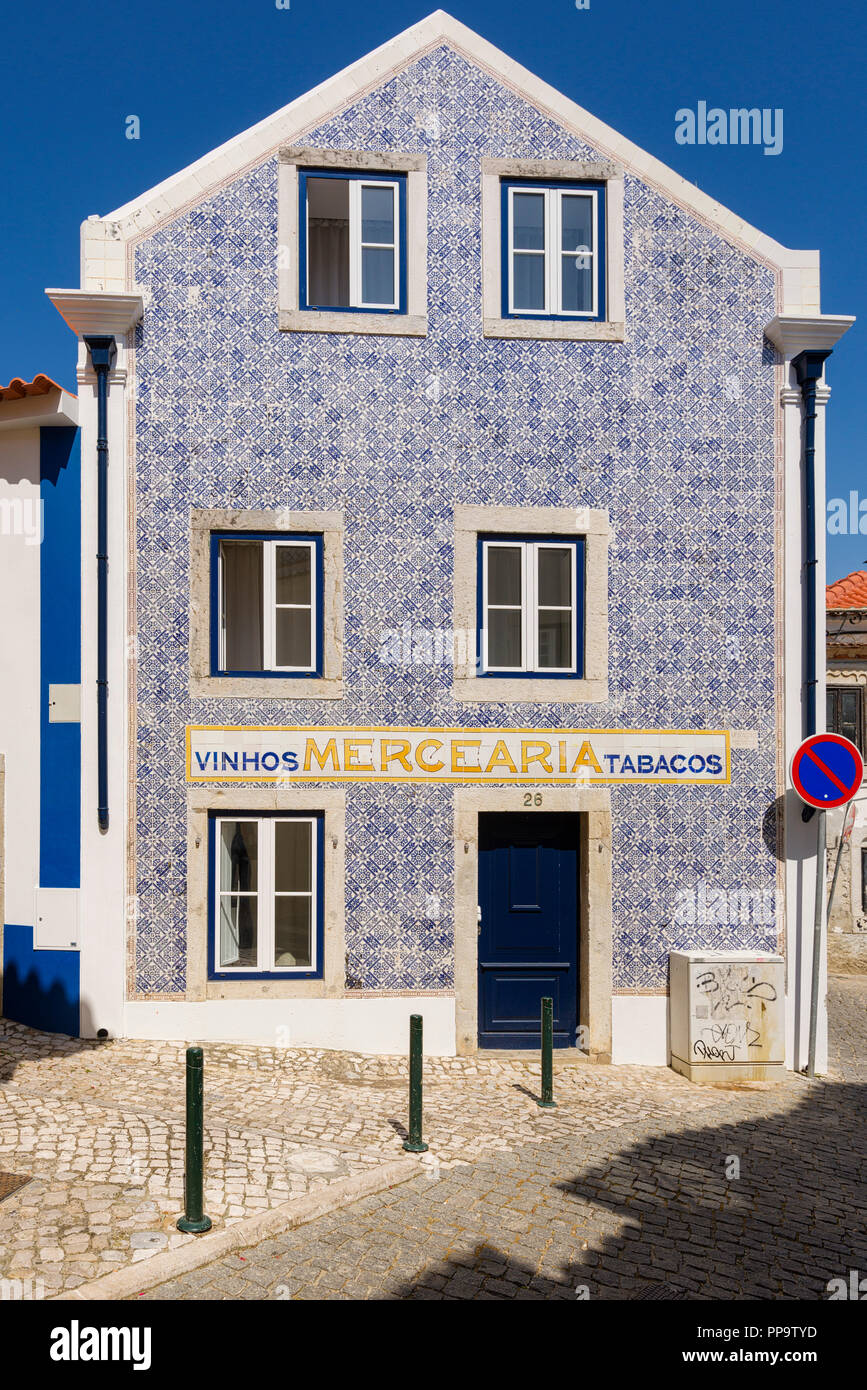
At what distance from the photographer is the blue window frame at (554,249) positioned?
28.6 feet

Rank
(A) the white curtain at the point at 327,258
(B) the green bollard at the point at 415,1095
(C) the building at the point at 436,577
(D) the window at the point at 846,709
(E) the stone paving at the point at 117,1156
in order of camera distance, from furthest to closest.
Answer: (D) the window at the point at 846,709, (A) the white curtain at the point at 327,258, (C) the building at the point at 436,577, (B) the green bollard at the point at 415,1095, (E) the stone paving at the point at 117,1156

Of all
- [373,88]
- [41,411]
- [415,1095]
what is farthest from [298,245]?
[415,1095]

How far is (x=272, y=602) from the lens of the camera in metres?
8.43

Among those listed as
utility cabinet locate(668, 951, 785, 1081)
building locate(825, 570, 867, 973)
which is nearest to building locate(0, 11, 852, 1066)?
utility cabinet locate(668, 951, 785, 1081)

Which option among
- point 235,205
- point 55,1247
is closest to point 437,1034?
point 55,1247

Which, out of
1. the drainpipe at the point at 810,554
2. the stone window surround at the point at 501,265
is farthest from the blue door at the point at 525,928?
the stone window surround at the point at 501,265

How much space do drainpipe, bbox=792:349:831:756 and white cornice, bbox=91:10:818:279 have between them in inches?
30.2

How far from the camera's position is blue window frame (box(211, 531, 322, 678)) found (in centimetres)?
841

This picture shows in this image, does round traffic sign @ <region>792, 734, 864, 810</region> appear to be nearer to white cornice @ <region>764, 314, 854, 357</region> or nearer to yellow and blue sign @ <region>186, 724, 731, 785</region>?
yellow and blue sign @ <region>186, 724, 731, 785</region>

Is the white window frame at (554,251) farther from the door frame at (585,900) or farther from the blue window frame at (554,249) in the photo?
the door frame at (585,900)

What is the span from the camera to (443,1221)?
5.14m

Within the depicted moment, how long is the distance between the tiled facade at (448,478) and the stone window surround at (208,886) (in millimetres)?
96

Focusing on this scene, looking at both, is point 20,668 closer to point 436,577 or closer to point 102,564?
point 102,564

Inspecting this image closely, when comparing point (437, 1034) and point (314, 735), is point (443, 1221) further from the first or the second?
point (314, 735)
